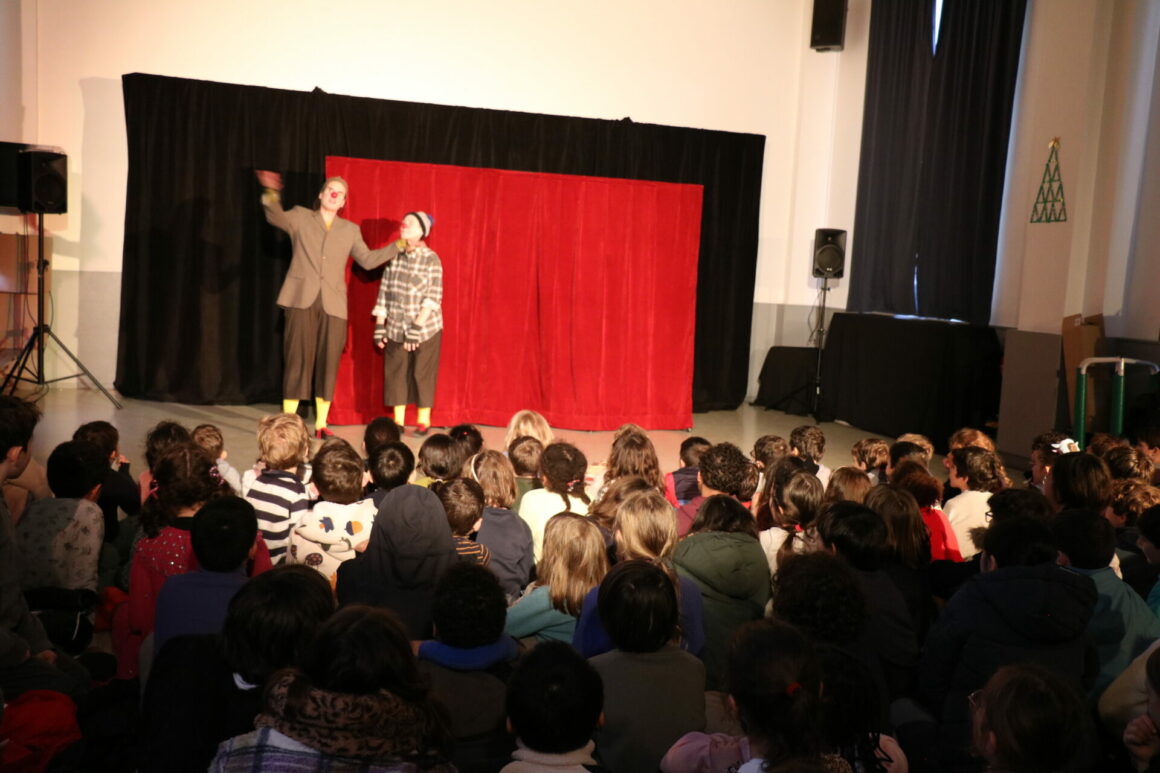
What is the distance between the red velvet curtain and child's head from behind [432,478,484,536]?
446 cm

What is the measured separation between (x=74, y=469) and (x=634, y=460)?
2.05 metres

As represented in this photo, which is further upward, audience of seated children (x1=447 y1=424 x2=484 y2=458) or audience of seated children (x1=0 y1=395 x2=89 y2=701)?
audience of seated children (x1=447 y1=424 x2=484 y2=458)

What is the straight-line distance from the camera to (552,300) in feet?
26.7

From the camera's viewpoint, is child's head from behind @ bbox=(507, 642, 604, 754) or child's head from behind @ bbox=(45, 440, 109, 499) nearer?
child's head from behind @ bbox=(507, 642, 604, 754)

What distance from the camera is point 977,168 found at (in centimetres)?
839

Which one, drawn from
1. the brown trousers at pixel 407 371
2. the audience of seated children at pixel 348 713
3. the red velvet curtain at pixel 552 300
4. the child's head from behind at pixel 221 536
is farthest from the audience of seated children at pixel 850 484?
the red velvet curtain at pixel 552 300

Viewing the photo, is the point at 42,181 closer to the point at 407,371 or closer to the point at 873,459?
the point at 407,371

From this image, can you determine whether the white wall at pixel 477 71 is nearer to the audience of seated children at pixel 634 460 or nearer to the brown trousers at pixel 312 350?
the brown trousers at pixel 312 350

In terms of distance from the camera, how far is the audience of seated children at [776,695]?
1.83 metres

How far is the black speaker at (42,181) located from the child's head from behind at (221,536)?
5.45 m

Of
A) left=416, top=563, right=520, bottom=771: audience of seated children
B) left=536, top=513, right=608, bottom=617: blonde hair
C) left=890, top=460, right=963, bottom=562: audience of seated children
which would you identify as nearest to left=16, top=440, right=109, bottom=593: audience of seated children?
left=536, top=513, right=608, bottom=617: blonde hair

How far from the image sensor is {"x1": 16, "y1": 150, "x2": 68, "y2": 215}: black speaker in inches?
277

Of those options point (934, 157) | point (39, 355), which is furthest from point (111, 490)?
point (934, 157)

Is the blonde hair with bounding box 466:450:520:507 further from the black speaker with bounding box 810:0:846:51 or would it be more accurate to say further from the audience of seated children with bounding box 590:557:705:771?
the black speaker with bounding box 810:0:846:51
